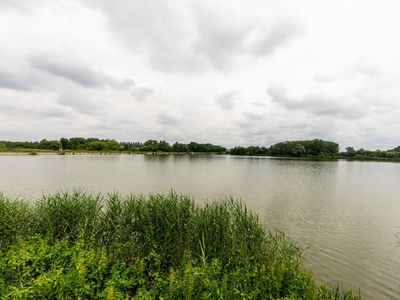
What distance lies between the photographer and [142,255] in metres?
6.39

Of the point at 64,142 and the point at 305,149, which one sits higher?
the point at 64,142

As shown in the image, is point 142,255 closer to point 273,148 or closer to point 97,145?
point 97,145

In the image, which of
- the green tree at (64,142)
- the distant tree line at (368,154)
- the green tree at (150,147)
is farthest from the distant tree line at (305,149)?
the green tree at (64,142)

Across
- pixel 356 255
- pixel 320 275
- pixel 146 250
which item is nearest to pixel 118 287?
pixel 146 250

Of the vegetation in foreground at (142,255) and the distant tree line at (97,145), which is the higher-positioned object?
the distant tree line at (97,145)

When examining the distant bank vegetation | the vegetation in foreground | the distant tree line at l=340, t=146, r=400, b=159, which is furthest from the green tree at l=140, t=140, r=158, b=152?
the vegetation in foreground

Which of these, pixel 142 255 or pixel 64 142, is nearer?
pixel 142 255

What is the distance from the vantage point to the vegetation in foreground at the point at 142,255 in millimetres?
4469

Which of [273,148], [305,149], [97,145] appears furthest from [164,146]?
[305,149]

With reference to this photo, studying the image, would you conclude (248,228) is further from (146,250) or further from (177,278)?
(146,250)

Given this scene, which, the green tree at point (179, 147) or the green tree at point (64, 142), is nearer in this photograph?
the green tree at point (64, 142)

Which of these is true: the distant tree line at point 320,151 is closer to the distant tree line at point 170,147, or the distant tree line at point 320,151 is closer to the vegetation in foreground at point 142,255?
the distant tree line at point 170,147

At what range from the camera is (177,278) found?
5.03 m

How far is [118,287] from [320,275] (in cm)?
781
